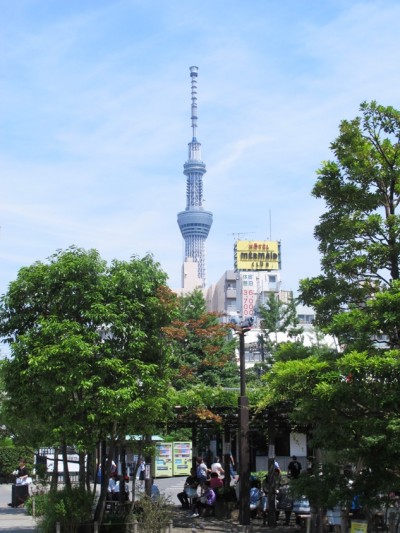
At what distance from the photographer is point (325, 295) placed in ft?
49.1

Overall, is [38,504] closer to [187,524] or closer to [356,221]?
[187,524]

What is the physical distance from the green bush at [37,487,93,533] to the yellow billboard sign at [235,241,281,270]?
107785 mm

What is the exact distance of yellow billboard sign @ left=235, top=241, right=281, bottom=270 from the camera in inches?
4875

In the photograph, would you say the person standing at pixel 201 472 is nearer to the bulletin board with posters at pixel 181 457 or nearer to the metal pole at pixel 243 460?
the metal pole at pixel 243 460

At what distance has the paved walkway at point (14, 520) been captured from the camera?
18578mm

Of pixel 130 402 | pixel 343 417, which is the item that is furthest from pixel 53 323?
pixel 343 417

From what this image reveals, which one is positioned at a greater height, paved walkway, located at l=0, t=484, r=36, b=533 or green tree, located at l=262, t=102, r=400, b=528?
green tree, located at l=262, t=102, r=400, b=528

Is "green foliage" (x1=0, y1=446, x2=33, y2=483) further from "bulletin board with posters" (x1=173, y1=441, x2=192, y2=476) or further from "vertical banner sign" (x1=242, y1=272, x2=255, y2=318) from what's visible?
"vertical banner sign" (x1=242, y1=272, x2=255, y2=318)

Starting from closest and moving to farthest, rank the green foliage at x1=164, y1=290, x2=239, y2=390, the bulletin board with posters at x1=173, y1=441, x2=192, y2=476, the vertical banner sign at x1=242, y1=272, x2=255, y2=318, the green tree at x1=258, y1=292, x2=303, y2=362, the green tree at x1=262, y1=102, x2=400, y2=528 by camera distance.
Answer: the green tree at x1=262, y1=102, x2=400, y2=528
the bulletin board with posters at x1=173, y1=441, x2=192, y2=476
the green foliage at x1=164, y1=290, x2=239, y2=390
the green tree at x1=258, y1=292, x2=303, y2=362
the vertical banner sign at x1=242, y1=272, x2=255, y2=318

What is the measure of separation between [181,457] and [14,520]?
64.5ft

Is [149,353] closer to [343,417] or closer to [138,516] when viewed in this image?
[138,516]

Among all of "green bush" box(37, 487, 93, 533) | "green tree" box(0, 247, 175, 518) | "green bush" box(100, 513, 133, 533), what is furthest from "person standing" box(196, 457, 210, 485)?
"green bush" box(37, 487, 93, 533)

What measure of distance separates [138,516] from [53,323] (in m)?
5.14

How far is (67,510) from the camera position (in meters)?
15.6
